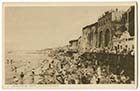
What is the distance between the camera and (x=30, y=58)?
5.65 feet

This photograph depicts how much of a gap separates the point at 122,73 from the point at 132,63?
9 centimetres

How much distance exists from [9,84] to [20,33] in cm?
34

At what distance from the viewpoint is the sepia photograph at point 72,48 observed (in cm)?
171

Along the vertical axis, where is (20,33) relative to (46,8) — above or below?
below

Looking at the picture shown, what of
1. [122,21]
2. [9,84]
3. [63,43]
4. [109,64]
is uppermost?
[122,21]

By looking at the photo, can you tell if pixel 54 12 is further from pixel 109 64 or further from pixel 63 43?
pixel 109 64

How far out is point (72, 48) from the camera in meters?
1.73

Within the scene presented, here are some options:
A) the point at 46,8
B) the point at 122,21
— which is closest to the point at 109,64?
the point at 122,21

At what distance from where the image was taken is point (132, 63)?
171 cm

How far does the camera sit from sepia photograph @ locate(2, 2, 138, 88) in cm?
171

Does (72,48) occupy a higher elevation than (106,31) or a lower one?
lower

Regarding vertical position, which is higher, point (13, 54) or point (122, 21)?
point (122, 21)

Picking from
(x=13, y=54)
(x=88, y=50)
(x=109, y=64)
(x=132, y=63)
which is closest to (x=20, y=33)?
(x=13, y=54)

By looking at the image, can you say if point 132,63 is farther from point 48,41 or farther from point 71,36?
point 48,41
